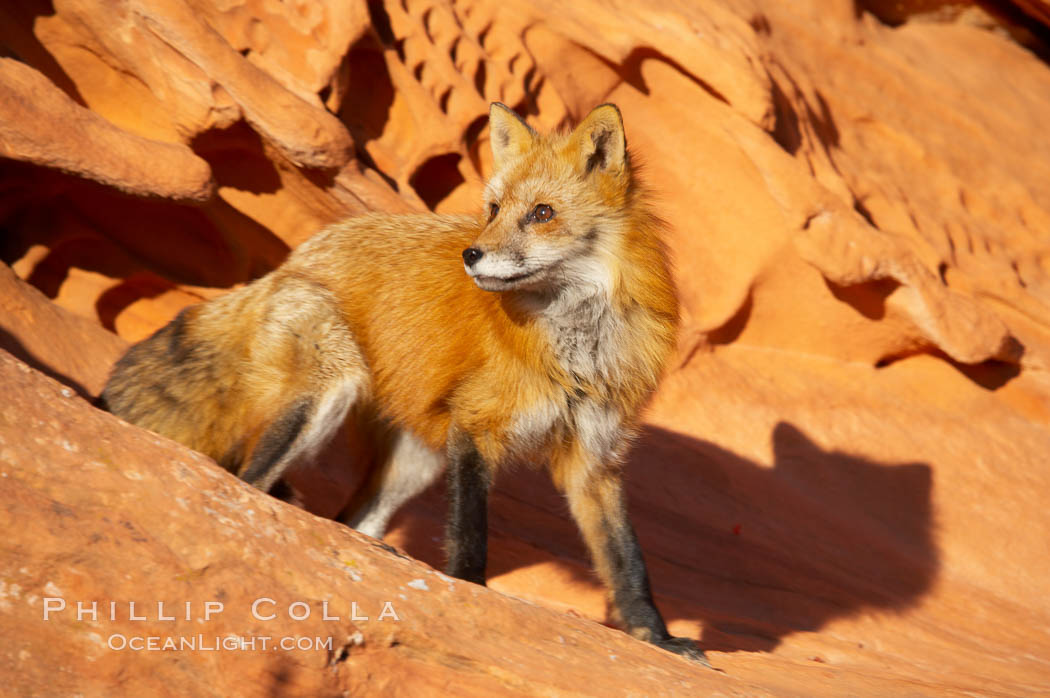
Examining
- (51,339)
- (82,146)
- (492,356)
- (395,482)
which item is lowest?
(51,339)

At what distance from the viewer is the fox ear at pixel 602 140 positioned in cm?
434

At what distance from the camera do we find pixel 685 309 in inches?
331

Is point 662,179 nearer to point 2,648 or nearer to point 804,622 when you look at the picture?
point 804,622

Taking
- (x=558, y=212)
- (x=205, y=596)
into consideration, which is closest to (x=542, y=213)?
(x=558, y=212)

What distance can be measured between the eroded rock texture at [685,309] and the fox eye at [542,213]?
951mm

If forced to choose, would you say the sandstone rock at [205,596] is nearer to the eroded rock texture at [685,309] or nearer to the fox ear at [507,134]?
the eroded rock texture at [685,309]

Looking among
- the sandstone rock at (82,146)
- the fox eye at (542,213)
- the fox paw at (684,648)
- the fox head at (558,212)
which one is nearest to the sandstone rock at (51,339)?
the sandstone rock at (82,146)

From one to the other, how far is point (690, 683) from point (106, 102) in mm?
5528

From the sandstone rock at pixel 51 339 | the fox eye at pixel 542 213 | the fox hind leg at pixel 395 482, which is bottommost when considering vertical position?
the sandstone rock at pixel 51 339

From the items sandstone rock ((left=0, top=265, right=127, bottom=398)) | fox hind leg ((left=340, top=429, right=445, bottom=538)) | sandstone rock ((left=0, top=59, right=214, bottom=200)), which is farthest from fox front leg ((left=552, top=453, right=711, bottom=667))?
sandstone rock ((left=0, top=59, right=214, bottom=200))

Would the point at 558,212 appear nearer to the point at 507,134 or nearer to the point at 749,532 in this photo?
the point at 507,134

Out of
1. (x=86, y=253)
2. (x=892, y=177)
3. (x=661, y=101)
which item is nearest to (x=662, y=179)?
(x=661, y=101)

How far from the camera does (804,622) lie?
6000 millimetres

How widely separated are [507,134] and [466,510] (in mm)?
1959
